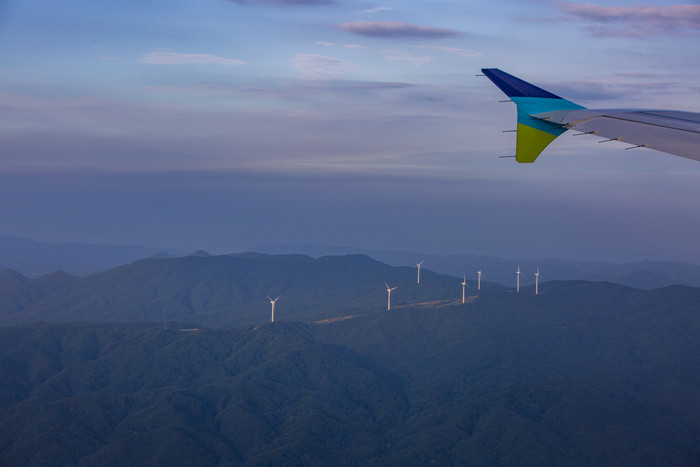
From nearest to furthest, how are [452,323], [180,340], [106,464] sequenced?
1. [106,464]
2. [180,340]
3. [452,323]

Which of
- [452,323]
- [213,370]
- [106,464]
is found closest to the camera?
[106,464]

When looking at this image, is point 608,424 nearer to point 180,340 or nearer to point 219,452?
point 219,452

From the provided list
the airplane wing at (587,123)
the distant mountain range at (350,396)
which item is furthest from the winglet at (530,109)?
the distant mountain range at (350,396)

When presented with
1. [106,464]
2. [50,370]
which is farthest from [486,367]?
[50,370]

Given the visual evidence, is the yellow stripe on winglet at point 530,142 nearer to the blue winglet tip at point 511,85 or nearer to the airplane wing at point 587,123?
the airplane wing at point 587,123

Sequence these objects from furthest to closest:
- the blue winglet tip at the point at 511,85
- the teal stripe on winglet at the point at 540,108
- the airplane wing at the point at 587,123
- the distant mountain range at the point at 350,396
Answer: the distant mountain range at the point at 350,396 < the blue winglet tip at the point at 511,85 < the teal stripe on winglet at the point at 540,108 < the airplane wing at the point at 587,123

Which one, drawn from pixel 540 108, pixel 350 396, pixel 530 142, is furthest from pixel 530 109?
pixel 350 396
